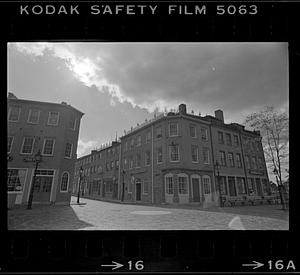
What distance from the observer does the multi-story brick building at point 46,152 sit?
739 centimetres

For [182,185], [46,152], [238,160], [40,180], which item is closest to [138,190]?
[182,185]

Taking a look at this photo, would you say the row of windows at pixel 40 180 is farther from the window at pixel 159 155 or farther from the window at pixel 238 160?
the window at pixel 238 160

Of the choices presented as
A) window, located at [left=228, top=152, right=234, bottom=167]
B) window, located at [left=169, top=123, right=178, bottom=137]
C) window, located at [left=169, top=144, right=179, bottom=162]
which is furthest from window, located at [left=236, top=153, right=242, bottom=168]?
window, located at [left=169, top=123, right=178, bottom=137]

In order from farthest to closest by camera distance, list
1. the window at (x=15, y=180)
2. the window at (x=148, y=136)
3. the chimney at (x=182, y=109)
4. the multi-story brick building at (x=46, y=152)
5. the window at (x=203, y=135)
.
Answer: the window at (x=148, y=136), the chimney at (x=182, y=109), the window at (x=203, y=135), the window at (x=15, y=180), the multi-story brick building at (x=46, y=152)

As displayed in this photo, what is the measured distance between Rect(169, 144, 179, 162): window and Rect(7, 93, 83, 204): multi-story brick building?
21.3ft

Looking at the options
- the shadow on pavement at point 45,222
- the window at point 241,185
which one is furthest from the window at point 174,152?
the shadow on pavement at point 45,222

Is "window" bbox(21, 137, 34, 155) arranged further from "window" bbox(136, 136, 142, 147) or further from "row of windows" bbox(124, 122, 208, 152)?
"window" bbox(136, 136, 142, 147)

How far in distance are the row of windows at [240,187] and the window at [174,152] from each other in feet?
10.6

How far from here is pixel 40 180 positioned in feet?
26.0

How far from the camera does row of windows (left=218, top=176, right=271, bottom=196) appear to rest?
1155 centimetres

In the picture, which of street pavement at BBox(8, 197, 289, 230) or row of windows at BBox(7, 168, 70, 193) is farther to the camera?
row of windows at BBox(7, 168, 70, 193)
